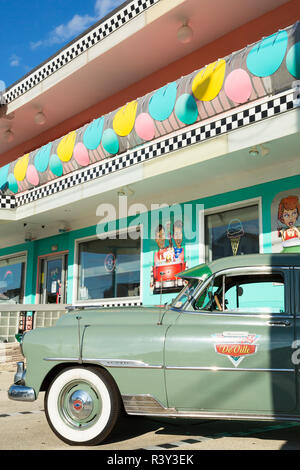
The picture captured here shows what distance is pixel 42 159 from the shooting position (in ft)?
36.7

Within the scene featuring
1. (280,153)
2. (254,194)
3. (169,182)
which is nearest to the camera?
(280,153)

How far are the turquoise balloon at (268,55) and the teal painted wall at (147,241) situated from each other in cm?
170

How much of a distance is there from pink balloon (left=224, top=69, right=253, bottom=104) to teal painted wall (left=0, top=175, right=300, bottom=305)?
146 cm

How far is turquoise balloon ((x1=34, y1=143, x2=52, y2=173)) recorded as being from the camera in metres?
11.1

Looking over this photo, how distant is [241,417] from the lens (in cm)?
388

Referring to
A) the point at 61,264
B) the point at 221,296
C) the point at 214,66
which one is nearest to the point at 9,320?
the point at 61,264

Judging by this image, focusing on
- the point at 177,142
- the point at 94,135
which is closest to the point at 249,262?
the point at 177,142

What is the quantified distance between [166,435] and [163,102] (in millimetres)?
5656

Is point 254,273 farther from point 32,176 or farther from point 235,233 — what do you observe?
point 32,176

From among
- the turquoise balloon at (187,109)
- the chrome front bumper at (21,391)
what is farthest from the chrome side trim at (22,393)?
the turquoise balloon at (187,109)

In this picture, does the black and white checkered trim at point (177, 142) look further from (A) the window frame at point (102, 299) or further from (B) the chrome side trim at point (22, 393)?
(B) the chrome side trim at point (22, 393)

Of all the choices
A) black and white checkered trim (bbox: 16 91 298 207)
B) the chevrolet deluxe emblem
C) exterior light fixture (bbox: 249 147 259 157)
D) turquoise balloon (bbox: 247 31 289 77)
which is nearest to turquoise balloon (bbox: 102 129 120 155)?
black and white checkered trim (bbox: 16 91 298 207)

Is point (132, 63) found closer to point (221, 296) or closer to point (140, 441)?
point (221, 296)

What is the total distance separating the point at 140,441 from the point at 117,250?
6.79m
